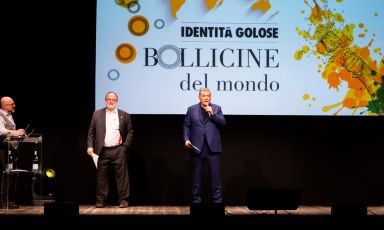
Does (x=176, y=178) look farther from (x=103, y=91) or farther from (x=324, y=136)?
(x=324, y=136)

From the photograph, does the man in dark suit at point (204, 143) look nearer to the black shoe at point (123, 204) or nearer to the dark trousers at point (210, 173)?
the dark trousers at point (210, 173)

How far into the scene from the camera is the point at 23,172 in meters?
7.50

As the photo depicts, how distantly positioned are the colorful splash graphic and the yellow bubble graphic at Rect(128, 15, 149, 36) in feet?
6.06

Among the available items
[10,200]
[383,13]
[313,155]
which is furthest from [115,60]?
[383,13]

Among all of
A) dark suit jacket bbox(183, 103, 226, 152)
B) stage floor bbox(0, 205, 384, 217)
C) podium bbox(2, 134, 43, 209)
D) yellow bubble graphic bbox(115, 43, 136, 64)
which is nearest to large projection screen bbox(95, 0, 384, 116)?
yellow bubble graphic bbox(115, 43, 136, 64)

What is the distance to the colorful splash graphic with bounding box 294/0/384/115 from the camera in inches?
313

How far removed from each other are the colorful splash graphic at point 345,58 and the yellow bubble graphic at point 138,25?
185 centimetres

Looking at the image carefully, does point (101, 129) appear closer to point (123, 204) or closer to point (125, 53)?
point (123, 204)

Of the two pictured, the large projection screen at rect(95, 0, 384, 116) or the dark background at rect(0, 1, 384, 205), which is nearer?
the large projection screen at rect(95, 0, 384, 116)

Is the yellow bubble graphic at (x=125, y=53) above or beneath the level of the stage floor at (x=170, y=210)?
above

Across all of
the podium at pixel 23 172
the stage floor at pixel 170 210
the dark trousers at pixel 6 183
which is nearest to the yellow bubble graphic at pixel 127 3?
the podium at pixel 23 172

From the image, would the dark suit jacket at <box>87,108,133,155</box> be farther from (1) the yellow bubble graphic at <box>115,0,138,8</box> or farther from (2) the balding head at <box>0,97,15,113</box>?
(1) the yellow bubble graphic at <box>115,0,138,8</box>

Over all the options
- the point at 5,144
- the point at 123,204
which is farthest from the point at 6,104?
the point at 123,204

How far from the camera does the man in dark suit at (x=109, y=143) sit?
745 cm
